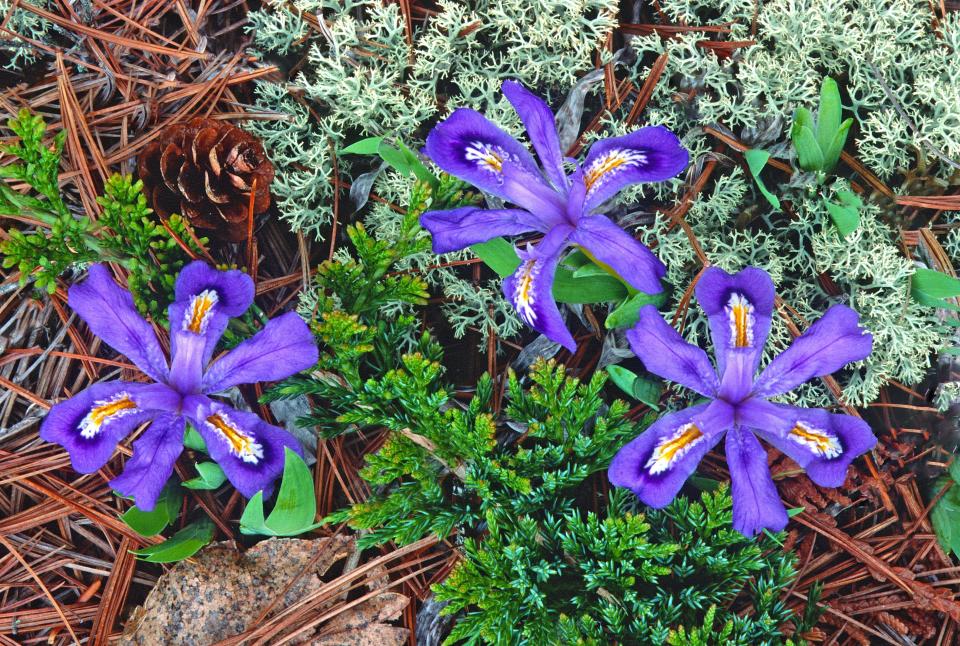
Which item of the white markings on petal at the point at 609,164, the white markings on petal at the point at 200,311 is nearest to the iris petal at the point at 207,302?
the white markings on petal at the point at 200,311

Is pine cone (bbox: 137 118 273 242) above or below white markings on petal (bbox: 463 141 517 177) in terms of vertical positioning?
below

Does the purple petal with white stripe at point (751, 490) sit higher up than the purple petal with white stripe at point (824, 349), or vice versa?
the purple petal with white stripe at point (824, 349)

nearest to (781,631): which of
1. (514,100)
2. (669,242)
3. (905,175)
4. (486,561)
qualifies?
(486,561)

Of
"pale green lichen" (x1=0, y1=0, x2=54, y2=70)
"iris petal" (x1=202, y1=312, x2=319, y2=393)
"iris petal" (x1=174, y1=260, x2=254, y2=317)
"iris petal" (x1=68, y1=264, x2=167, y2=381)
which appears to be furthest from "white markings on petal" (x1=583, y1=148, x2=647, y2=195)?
"pale green lichen" (x1=0, y1=0, x2=54, y2=70)

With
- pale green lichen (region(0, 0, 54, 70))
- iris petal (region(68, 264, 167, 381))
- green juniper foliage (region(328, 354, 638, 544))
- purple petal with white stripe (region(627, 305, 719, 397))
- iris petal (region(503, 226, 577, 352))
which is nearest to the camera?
iris petal (region(503, 226, 577, 352))

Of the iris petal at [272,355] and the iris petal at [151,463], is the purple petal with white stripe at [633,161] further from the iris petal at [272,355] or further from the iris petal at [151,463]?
the iris petal at [151,463]

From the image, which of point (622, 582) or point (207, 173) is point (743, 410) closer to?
point (622, 582)

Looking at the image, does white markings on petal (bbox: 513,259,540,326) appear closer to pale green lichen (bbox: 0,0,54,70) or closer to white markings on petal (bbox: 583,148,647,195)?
white markings on petal (bbox: 583,148,647,195)
